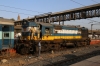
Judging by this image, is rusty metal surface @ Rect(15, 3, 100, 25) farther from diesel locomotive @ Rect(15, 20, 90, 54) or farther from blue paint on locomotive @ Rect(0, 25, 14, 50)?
blue paint on locomotive @ Rect(0, 25, 14, 50)

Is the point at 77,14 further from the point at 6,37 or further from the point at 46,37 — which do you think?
the point at 6,37

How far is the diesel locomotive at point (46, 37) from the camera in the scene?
16266 millimetres

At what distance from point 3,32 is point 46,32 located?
5812 mm

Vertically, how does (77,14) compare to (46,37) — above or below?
above

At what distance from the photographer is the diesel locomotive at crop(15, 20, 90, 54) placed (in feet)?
53.4

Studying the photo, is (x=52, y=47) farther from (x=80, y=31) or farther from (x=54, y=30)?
(x=80, y=31)

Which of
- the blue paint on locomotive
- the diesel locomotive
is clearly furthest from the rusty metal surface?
the blue paint on locomotive

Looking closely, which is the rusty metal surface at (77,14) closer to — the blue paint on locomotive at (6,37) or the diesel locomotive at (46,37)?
the diesel locomotive at (46,37)

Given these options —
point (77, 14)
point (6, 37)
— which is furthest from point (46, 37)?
point (77, 14)

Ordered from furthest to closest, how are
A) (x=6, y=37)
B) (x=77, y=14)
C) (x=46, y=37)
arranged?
1. (x=77, y=14)
2. (x=46, y=37)
3. (x=6, y=37)

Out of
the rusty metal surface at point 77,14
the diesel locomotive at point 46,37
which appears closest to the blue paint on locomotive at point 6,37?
the diesel locomotive at point 46,37

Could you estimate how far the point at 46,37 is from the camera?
58.8ft

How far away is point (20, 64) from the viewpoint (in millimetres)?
11070

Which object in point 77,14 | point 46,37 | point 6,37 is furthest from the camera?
point 77,14
